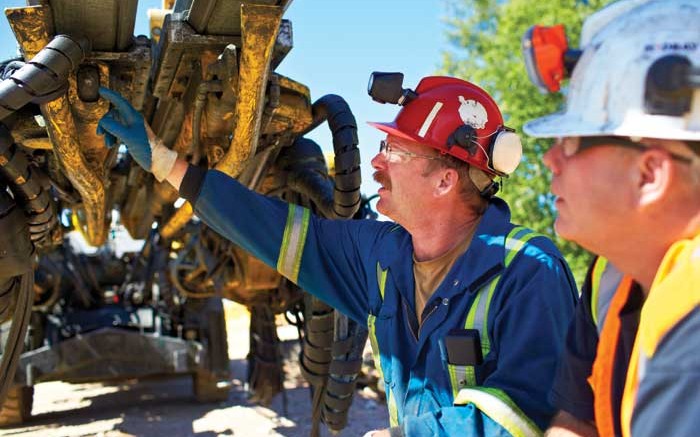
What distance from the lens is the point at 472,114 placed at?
2.61m

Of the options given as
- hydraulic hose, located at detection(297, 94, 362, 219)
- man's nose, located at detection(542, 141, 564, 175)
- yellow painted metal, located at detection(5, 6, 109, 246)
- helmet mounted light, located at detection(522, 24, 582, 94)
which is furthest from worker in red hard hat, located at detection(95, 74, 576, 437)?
hydraulic hose, located at detection(297, 94, 362, 219)

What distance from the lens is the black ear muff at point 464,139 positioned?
2.53m

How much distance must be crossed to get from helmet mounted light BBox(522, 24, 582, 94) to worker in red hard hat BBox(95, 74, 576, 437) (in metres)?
0.72

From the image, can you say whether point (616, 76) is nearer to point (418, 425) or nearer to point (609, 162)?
point (609, 162)

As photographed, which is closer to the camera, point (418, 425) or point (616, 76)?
point (616, 76)

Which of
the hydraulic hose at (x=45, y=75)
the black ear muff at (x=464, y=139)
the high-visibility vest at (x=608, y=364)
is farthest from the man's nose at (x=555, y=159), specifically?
the hydraulic hose at (x=45, y=75)

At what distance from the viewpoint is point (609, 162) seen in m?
1.49

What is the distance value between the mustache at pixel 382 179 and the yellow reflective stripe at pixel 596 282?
1.00 meters

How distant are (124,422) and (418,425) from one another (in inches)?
267

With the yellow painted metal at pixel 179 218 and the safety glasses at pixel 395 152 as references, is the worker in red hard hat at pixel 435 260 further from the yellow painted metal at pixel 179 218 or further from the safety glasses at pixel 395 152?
the yellow painted metal at pixel 179 218

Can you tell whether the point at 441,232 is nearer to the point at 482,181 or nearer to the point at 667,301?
the point at 482,181

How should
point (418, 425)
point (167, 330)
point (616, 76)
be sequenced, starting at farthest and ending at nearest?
1. point (167, 330)
2. point (418, 425)
3. point (616, 76)

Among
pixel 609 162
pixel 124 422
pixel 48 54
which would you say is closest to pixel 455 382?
pixel 609 162

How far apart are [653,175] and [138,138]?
6.65 ft
